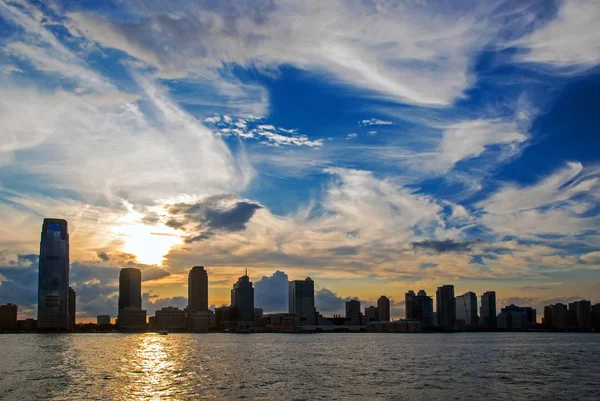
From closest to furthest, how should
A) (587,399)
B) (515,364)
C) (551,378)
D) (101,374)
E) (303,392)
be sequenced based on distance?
(587,399) < (303,392) < (551,378) < (101,374) < (515,364)

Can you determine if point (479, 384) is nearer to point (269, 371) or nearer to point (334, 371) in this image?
point (334, 371)

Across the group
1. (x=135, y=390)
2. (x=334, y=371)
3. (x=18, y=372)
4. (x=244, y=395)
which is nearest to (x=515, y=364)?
(x=334, y=371)

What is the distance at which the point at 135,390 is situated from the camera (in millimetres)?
96312

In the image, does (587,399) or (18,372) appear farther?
(18,372)

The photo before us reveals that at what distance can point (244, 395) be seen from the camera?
8950 cm

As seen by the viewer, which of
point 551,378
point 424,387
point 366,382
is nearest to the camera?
point 424,387

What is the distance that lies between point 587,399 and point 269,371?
67.5 metres

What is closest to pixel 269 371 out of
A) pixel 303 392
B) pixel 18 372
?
pixel 303 392

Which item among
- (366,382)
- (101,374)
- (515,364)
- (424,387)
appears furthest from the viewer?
(515,364)

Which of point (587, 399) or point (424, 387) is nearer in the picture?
point (587, 399)

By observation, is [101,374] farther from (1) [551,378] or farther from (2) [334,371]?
(1) [551,378]

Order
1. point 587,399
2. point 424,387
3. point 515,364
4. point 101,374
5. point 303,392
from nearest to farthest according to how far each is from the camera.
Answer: point 587,399 → point 303,392 → point 424,387 → point 101,374 → point 515,364

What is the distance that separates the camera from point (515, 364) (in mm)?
154375

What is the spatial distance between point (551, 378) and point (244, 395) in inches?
2519
